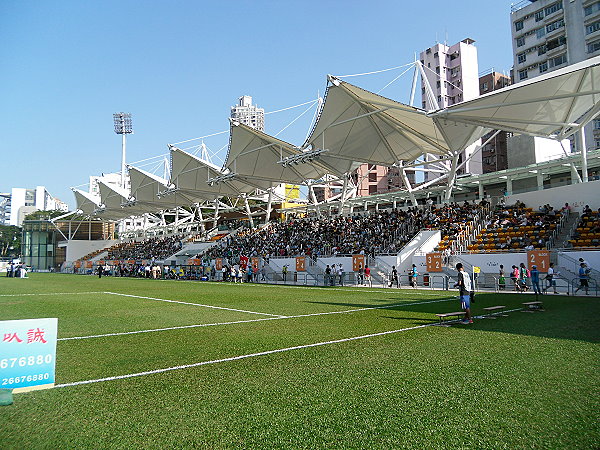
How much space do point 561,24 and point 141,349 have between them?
221ft

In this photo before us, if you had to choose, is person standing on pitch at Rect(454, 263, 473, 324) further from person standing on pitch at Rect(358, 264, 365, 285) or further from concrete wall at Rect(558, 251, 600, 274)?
person standing on pitch at Rect(358, 264, 365, 285)

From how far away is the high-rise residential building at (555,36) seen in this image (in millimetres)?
51000

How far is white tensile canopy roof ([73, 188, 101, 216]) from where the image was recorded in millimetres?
73062

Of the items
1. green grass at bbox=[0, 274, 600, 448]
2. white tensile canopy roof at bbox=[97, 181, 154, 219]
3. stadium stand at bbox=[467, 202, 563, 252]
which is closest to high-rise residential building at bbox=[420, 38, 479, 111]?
stadium stand at bbox=[467, 202, 563, 252]

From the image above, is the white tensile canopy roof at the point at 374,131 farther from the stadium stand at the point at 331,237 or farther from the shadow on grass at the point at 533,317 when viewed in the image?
the shadow on grass at the point at 533,317

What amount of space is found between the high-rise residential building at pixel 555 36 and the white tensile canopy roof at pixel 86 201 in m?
71.3

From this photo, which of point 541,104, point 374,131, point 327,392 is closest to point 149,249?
point 374,131

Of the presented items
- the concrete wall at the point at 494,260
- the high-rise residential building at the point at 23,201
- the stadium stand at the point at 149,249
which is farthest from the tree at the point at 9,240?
the concrete wall at the point at 494,260

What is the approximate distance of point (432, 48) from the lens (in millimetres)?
77375

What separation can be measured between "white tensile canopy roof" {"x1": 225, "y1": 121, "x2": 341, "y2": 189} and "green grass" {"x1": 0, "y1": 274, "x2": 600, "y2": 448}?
103 feet

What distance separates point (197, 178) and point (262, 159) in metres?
12.1

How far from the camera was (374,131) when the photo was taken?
115ft

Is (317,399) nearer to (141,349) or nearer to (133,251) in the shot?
(141,349)

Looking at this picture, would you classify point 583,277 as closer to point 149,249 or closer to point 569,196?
point 569,196
